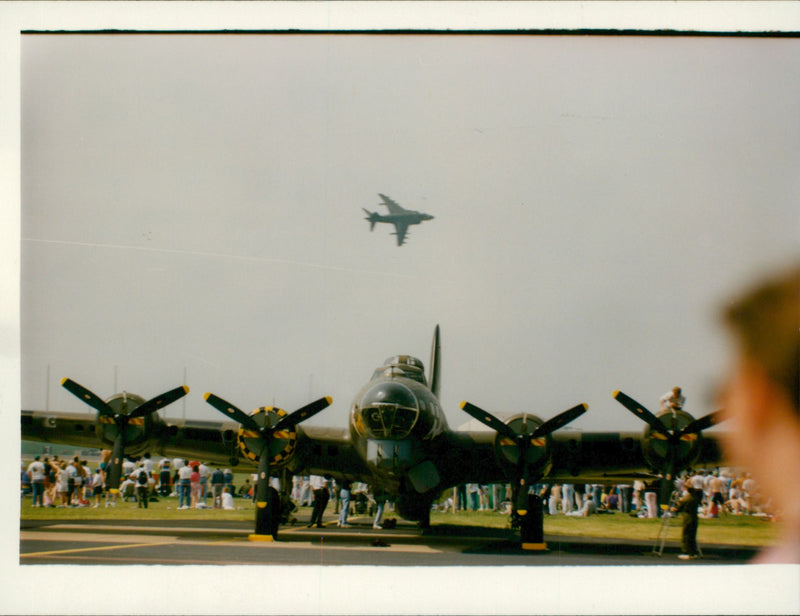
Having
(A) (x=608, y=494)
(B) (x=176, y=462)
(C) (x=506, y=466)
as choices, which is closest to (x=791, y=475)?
(C) (x=506, y=466)

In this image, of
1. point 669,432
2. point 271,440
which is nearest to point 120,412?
point 271,440

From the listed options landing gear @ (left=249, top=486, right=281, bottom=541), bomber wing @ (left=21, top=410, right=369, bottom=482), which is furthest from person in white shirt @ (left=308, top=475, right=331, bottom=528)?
landing gear @ (left=249, top=486, right=281, bottom=541)

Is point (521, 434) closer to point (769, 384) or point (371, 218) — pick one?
point (371, 218)

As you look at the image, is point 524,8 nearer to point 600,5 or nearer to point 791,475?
point 600,5

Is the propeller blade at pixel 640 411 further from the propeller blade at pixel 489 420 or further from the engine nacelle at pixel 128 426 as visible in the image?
the engine nacelle at pixel 128 426

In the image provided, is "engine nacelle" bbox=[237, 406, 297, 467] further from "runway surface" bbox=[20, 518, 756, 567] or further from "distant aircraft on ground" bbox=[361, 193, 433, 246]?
"distant aircraft on ground" bbox=[361, 193, 433, 246]

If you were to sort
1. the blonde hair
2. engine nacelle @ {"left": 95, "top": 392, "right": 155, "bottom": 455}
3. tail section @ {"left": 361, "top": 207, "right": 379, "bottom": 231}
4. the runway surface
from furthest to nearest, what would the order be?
engine nacelle @ {"left": 95, "top": 392, "right": 155, "bottom": 455}, tail section @ {"left": 361, "top": 207, "right": 379, "bottom": 231}, the runway surface, the blonde hair

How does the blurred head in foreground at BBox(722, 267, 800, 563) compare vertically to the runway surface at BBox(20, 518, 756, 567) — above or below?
above
